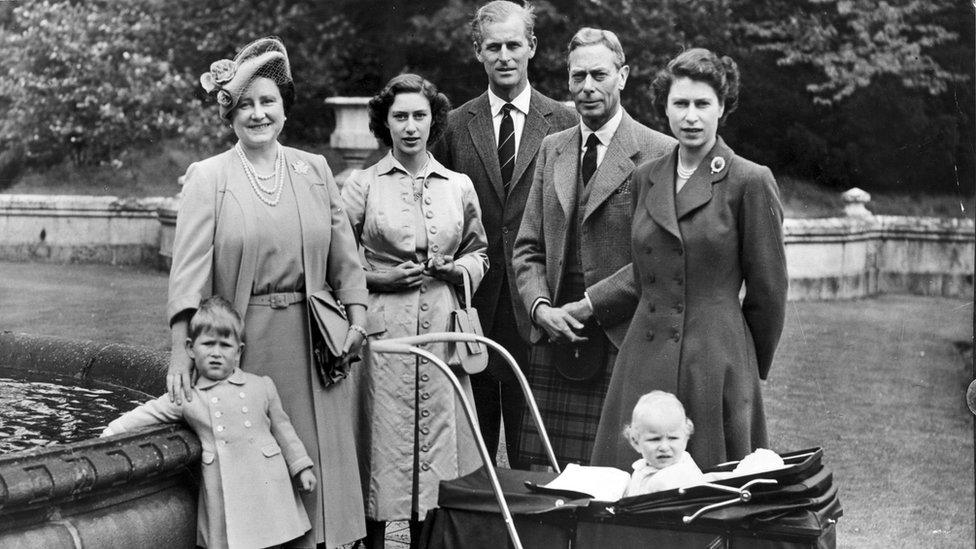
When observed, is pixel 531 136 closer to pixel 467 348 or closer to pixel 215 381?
pixel 467 348

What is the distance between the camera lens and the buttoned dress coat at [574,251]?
455 cm

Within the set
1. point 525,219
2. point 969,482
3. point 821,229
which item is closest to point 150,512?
point 525,219

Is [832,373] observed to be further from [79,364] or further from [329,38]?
[329,38]

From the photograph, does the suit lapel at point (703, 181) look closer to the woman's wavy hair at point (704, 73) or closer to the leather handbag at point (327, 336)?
the woman's wavy hair at point (704, 73)

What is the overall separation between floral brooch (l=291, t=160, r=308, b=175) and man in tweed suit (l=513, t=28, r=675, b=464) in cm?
92

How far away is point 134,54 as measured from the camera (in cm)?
1605

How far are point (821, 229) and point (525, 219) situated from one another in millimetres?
8989

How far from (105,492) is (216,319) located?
0.61 m

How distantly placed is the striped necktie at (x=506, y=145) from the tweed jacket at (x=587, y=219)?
0.29 m

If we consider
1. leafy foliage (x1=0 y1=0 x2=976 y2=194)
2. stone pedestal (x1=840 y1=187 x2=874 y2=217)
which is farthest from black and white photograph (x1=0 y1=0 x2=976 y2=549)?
leafy foliage (x1=0 y1=0 x2=976 y2=194)

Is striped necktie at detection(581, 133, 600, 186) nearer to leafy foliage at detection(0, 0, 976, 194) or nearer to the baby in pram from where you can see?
the baby in pram

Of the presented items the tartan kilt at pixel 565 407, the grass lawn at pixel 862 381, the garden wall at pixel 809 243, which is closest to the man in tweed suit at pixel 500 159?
the tartan kilt at pixel 565 407

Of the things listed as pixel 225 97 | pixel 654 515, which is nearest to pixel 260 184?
pixel 225 97

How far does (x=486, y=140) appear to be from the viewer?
5.08 metres
